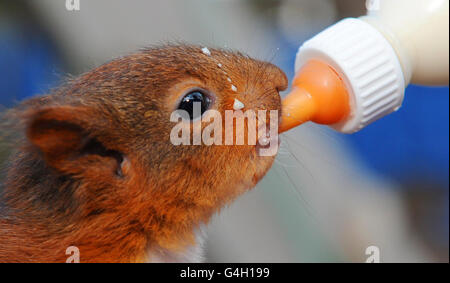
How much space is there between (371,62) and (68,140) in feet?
1.20

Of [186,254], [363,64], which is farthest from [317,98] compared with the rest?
[186,254]

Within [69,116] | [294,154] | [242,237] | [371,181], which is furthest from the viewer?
[371,181]

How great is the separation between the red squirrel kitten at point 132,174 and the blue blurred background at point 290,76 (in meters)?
0.08

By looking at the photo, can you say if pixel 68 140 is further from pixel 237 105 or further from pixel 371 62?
pixel 371 62

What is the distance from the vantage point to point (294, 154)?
783mm

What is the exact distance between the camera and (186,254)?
2.23 feet

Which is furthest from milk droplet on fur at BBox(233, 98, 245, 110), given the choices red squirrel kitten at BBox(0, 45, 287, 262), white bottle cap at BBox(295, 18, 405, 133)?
white bottle cap at BBox(295, 18, 405, 133)

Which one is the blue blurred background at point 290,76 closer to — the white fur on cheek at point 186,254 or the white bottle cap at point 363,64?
the white fur on cheek at point 186,254

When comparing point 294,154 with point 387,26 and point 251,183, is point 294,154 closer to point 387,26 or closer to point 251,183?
point 251,183

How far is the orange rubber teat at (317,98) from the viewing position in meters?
0.58

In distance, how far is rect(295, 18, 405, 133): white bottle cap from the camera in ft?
1.85
